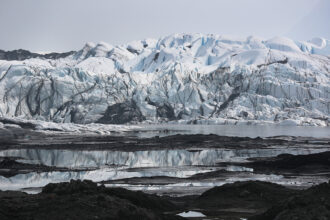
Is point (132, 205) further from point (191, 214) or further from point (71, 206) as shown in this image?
point (191, 214)

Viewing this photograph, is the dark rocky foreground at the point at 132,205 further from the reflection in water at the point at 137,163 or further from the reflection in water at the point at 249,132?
the reflection in water at the point at 249,132

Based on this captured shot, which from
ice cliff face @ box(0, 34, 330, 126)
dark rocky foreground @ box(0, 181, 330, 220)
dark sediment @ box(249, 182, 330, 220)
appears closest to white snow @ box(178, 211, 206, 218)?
dark rocky foreground @ box(0, 181, 330, 220)

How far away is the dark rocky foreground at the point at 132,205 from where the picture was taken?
1641 centimetres

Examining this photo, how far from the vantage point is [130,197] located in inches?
852

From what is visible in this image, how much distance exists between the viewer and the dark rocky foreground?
53.8 ft


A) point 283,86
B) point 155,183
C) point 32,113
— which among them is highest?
point 283,86

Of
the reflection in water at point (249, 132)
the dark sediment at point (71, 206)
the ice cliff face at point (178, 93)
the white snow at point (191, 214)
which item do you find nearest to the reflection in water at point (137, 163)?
the white snow at point (191, 214)

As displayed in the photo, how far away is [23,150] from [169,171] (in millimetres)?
24646

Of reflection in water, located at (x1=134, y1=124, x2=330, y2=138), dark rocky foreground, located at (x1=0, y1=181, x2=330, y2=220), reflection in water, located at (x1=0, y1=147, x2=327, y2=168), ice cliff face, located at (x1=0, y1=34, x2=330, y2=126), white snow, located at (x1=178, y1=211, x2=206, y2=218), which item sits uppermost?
ice cliff face, located at (x1=0, y1=34, x2=330, y2=126)

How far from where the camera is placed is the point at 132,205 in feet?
59.7

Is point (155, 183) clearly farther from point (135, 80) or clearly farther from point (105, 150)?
point (135, 80)

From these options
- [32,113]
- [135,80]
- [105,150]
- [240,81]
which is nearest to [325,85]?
[240,81]

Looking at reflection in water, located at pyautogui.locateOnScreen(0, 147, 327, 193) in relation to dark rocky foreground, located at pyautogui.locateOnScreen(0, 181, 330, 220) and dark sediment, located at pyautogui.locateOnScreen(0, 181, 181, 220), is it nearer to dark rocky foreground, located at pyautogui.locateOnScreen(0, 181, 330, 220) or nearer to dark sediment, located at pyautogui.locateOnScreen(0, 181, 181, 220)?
dark rocky foreground, located at pyautogui.locateOnScreen(0, 181, 330, 220)

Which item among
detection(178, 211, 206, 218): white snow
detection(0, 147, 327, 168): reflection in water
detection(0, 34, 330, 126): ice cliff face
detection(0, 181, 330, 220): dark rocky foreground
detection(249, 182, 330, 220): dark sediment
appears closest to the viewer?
detection(249, 182, 330, 220): dark sediment
